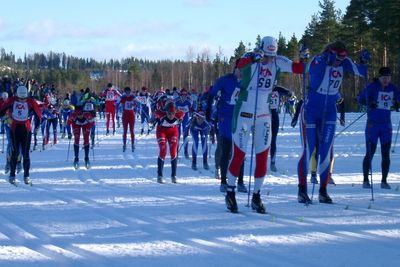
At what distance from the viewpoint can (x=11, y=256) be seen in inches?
222

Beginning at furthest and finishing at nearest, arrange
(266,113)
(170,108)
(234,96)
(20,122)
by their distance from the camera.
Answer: (170,108), (20,122), (234,96), (266,113)

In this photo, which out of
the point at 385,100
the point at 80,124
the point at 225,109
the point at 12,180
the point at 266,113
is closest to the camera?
the point at 266,113

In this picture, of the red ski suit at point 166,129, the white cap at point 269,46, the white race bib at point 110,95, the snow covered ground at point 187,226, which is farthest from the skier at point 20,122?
the white race bib at point 110,95

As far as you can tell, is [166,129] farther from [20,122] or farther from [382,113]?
[382,113]

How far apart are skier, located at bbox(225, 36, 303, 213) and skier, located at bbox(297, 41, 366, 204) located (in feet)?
2.88

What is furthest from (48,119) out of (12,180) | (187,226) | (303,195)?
(187,226)

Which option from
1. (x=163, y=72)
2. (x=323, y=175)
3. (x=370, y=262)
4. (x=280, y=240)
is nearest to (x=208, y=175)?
(x=323, y=175)

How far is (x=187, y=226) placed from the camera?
689 centimetres

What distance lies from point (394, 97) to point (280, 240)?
19.8 ft

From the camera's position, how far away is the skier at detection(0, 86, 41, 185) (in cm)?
1239

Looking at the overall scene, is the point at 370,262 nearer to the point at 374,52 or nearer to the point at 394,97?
the point at 394,97

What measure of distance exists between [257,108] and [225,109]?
2711mm

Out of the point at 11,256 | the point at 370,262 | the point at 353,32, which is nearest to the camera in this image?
the point at 370,262

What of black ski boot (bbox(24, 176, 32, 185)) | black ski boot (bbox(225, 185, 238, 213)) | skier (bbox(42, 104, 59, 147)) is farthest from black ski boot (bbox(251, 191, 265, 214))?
skier (bbox(42, 104, 59, 147))
